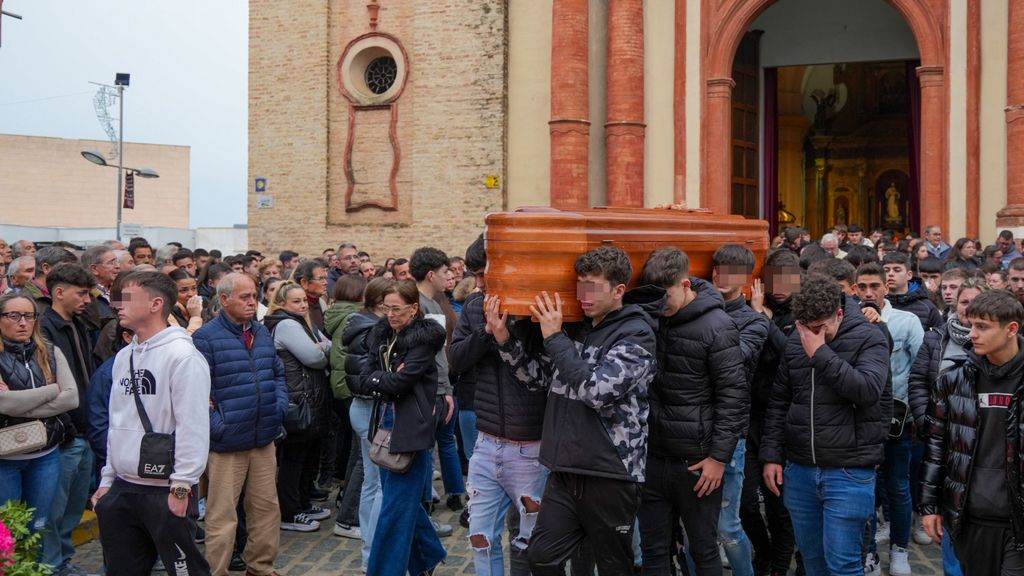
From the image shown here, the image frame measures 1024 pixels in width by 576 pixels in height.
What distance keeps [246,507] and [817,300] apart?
391 cm

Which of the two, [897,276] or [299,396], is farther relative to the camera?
[897,276]

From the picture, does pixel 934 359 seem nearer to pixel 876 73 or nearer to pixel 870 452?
pixel 870 452

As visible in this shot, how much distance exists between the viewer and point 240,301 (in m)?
6.12

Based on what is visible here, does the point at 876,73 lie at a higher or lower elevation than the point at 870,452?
higher

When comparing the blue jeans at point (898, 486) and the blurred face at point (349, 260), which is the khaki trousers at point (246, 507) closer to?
the blue jeans at point (898, 486)

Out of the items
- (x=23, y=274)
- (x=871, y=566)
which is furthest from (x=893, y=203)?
(x=23, y=274)

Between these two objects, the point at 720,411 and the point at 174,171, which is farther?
the point at 174,171

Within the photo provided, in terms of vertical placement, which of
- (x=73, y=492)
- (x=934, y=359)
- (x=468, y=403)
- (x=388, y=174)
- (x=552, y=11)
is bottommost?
(x=73, y=492)

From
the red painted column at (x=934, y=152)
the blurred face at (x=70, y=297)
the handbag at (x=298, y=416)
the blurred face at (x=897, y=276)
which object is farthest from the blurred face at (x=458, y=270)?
the red painted column at (x=934, y=152)

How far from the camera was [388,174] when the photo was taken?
20453 millimetres

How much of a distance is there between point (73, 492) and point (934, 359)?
5.92 meters

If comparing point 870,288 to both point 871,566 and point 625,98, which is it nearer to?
point 871,566

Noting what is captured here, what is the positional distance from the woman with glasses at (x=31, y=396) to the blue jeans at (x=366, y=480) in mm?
1847

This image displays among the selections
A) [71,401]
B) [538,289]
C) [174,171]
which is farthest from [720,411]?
[174,171]
